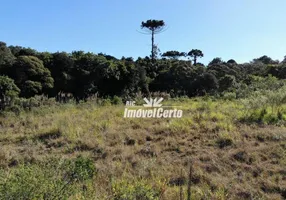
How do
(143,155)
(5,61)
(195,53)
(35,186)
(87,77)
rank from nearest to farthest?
(35,186)
(143,155)
(5,61)
(87,77)
(195,53)

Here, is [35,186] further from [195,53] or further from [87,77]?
[195,53]

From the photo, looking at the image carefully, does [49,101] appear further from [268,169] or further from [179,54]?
[179,54]

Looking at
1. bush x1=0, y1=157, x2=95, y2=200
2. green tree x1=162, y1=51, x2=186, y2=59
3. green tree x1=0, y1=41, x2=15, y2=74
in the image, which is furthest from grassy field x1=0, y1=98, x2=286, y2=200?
green tree x1=162, y1=51, x2=186, y2=59

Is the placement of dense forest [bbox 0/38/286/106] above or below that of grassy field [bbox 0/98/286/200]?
above

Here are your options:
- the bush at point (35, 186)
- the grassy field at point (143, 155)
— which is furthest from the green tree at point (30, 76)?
the bush at point (35, 186)

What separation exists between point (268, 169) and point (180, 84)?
1341cm

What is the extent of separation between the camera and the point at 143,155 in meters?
4.58

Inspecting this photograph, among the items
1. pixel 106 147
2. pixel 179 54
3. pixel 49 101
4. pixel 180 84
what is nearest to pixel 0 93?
pixel 49 101

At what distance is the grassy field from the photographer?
272 centimetres

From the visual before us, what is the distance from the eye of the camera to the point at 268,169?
389 cm

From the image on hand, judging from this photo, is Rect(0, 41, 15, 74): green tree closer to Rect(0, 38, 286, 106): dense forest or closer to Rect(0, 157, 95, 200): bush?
Rect(0, 38, 286, 106): dense forest

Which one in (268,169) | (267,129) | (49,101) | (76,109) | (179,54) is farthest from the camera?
(179,54)

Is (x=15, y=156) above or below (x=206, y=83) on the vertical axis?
below

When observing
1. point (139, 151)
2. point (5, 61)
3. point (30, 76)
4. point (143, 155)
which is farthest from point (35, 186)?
point (5, 61)
